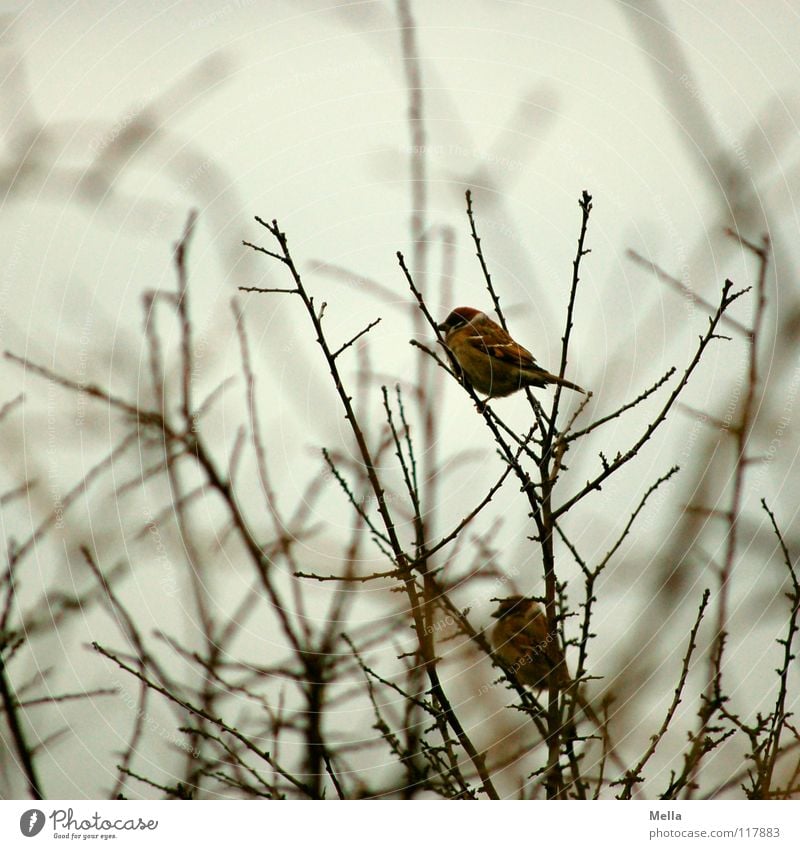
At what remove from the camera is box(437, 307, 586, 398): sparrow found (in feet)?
6.95

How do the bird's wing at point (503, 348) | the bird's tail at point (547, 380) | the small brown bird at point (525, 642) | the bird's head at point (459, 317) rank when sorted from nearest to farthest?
1. the small brown bird at point (525, 642)
2. the bird's tail at point (547, 380)
3. the bird's wing at point (503, 348)
4. the bird's head at point (459, 317)

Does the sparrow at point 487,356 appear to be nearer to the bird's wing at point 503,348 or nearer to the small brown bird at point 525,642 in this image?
the bird's wing at point 503,348

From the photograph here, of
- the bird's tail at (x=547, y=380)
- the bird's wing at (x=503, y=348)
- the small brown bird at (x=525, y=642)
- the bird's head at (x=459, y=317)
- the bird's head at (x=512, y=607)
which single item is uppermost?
the bird's head at (x=459, y=317)

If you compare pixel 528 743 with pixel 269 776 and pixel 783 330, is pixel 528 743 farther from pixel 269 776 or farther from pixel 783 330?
pixel 783 330

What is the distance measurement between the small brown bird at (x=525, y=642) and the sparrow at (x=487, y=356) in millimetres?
517

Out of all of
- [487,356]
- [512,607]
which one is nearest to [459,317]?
[487,356]

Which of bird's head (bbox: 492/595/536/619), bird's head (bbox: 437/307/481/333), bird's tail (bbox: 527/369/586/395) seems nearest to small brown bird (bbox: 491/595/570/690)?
bird's head (bbox: 492/595/536/619)

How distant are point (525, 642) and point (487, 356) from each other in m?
0.78

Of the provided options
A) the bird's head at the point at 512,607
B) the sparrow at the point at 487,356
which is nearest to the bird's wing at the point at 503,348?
the sparrow at the point at 487,356

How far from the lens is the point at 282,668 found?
6.18 ft

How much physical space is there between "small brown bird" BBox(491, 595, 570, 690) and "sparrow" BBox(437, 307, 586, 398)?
0.52 m

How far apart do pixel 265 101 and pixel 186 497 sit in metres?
0.92

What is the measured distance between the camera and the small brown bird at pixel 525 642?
1.78m

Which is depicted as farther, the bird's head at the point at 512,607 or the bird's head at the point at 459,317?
the bird's head at the point at 459,317
